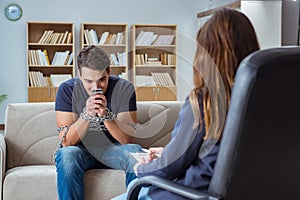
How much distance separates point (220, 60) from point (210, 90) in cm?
10

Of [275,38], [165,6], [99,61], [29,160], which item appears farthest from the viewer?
[165,6]

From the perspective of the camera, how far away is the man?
8.95ft

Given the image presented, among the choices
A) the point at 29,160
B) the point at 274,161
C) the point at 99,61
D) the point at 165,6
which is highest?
the point at 165,6

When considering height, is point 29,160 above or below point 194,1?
below

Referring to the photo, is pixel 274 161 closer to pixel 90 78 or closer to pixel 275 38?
pixel 90 78

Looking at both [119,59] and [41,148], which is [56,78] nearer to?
[119,59]

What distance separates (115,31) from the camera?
279 inches

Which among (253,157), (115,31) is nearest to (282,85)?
(253,157)

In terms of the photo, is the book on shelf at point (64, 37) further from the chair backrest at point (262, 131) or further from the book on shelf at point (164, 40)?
the chair backrest at point (262, 131)

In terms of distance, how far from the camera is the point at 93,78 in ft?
9.15

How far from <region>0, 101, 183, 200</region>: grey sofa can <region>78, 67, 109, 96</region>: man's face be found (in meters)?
0.47

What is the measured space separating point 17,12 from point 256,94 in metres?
5.90

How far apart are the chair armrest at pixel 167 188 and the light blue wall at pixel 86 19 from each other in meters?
4.84

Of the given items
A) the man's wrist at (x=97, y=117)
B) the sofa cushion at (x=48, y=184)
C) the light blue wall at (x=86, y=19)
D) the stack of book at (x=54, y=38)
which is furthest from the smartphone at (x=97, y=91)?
the stack of book at (x=54, y=38)
